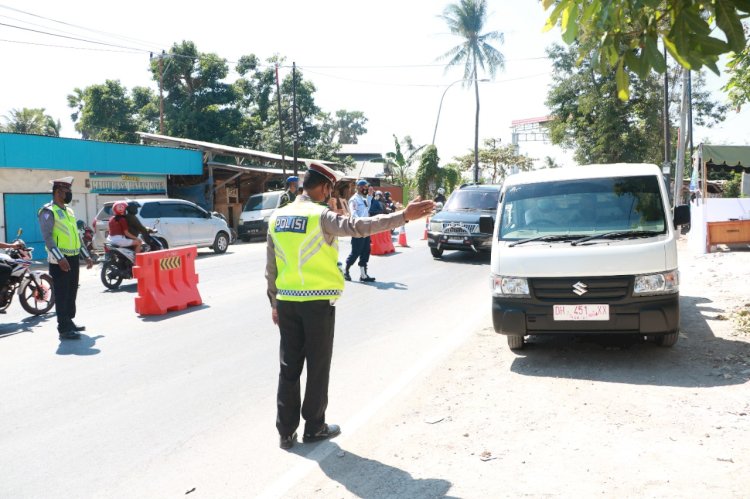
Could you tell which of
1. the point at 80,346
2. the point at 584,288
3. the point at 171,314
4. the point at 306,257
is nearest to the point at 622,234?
the point at 584,288

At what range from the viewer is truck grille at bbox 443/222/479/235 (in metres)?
15.6

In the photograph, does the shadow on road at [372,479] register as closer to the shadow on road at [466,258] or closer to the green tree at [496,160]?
the shadow on road at [466,258]

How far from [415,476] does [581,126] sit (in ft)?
142

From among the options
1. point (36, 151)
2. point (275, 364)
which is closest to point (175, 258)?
point (275, 364)

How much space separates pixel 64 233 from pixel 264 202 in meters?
Answer: 18.0

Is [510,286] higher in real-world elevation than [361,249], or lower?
lower

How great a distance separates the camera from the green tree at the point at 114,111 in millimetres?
45938

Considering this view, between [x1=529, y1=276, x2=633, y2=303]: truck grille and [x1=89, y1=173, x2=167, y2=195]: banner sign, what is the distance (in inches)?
798

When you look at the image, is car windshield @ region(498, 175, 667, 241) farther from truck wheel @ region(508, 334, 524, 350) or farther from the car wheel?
the car wheel

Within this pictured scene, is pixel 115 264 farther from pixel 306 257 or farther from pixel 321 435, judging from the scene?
pixel 306 257

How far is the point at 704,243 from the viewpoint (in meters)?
16.4

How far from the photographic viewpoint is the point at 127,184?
2467 centimetres

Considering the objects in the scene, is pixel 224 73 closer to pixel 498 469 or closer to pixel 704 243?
pixel 704 243

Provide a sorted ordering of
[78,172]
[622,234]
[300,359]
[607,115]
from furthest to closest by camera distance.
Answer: [607,115], [78,172], [622,234], [300,359]
